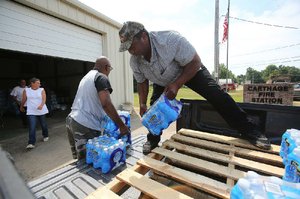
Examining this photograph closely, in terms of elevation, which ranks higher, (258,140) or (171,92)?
(171,92)

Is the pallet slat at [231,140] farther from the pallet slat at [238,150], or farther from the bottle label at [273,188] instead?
the bottle label at [273,188]

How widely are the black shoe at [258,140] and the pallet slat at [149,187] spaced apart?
4.02ft

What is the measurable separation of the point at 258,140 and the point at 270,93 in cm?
636

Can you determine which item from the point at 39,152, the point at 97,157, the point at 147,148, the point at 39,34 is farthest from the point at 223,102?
the point at 39,34

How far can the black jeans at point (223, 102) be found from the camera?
2.26 meters

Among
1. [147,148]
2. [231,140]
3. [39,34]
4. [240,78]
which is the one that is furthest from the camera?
[240,78]

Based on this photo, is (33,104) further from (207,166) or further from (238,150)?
(238,150)

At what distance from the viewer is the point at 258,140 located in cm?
210

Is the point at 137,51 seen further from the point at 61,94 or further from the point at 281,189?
the point at 61,94

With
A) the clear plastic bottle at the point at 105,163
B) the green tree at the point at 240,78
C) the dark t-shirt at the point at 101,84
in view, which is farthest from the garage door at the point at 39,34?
the green tree at the point at 240,78

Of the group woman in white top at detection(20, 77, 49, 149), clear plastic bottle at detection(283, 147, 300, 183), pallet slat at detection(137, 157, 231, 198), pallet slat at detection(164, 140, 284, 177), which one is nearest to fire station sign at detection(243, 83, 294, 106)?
pallet slat at detection(164, 140, 284, 177)

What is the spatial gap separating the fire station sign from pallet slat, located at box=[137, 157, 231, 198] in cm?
695

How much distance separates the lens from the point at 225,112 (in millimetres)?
2332


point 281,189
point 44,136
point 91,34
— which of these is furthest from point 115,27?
point 281,189
